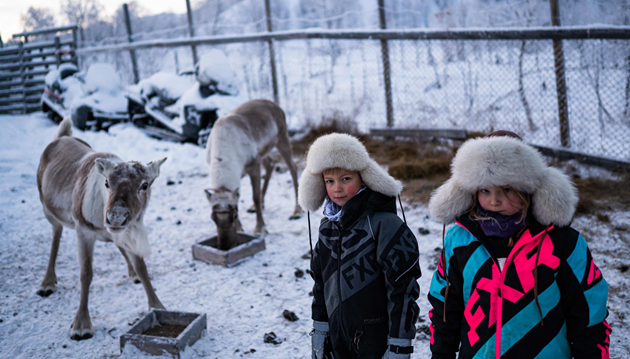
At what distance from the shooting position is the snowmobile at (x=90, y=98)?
11234 millimetres

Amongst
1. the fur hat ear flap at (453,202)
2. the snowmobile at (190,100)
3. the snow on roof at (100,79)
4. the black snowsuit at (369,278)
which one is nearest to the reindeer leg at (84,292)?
the black snowsuit at (369,278)

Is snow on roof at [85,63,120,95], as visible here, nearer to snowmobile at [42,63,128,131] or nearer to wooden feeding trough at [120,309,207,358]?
snowmobile at [42,63,128,131]

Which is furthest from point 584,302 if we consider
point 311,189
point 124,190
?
point 124,190

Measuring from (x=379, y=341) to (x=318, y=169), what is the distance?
91 cm

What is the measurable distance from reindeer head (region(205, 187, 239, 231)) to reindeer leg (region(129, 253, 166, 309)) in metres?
1.25

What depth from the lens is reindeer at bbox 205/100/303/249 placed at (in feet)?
16.5

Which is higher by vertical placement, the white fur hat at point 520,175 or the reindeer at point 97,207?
the white fur hat at point 520,175

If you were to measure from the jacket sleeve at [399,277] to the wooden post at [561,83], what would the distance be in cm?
547

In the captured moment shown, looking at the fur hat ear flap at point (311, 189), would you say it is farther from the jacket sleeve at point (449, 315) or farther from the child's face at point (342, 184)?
the jacket sleeve at point (449, 315)

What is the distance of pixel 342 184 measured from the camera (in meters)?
2.22

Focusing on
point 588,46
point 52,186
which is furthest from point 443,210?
point 588,46

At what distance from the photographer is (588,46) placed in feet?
22.7

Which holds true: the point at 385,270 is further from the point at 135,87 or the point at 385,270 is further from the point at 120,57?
the point at 120,57

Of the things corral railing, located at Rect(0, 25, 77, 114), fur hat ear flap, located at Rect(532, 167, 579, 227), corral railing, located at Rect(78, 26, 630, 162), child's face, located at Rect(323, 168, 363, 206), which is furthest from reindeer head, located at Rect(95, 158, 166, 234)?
corral railing, located at Rect(0, 25, 77, 114)
